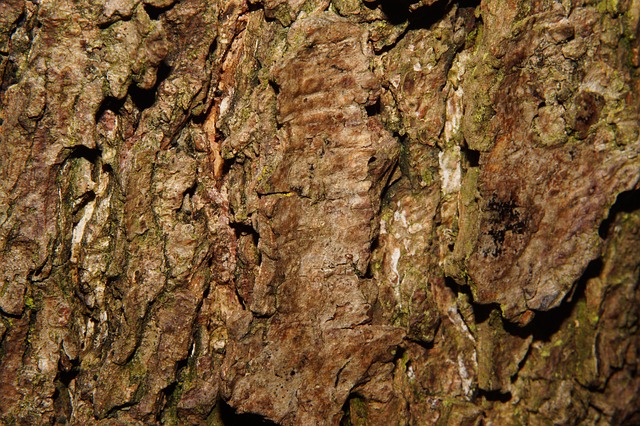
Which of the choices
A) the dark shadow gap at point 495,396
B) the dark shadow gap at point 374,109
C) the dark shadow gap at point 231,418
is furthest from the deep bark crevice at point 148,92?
the dark shadow gap at point 495,396

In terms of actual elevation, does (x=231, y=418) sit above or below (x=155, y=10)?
below

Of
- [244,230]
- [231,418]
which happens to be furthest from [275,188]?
[231,418]

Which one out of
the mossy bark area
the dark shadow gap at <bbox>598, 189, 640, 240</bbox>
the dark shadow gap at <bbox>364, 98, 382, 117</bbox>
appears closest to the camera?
the mossy bark area

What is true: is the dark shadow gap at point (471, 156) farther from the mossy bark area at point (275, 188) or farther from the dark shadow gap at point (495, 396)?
the dark shadow gap at point (495, 396)

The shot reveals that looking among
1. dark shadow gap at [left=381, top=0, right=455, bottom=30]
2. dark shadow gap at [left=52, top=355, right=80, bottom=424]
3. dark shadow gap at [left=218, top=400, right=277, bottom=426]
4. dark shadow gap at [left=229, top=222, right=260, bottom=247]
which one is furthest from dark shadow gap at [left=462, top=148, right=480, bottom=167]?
dark shadow gap at [left=52, top=355, right=80, bottom=424]

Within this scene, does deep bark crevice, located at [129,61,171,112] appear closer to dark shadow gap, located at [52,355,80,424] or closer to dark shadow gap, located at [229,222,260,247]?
dark shadow gap, located at [229,222,260,247]

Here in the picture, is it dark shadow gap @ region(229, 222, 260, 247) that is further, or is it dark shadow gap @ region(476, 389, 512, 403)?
dark shadow gap @ region(476, 389, 512, 403)

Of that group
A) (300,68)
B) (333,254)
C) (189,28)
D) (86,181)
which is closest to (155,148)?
(86,181)

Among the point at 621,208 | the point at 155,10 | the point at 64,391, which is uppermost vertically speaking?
the point at 155,10

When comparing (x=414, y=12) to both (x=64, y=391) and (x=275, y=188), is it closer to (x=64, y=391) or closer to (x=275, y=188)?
(x=275, y=188)

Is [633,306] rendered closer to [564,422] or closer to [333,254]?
[564,422]
